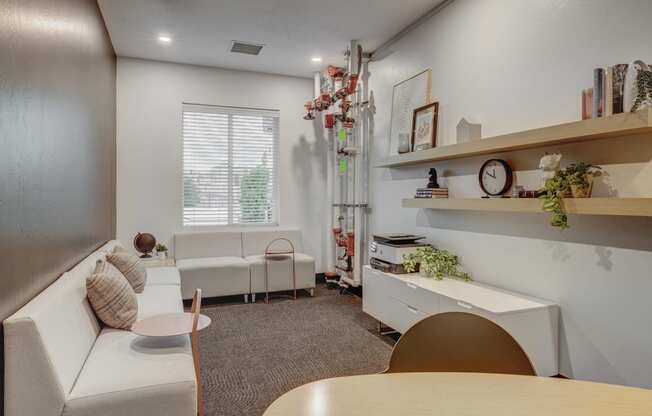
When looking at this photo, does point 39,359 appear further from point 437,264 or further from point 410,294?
point 437,264

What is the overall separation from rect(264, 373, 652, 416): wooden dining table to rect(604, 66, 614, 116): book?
4.95ft

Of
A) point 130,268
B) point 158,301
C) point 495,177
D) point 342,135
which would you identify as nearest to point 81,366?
point 158,301

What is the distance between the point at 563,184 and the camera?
7.39 feet

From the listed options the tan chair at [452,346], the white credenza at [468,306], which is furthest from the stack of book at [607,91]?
the tan chair at [452,346]

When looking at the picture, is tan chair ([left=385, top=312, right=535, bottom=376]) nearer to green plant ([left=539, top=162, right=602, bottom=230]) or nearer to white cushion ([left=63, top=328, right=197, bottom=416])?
white cushion ([left=63, top=328, right=197, bottom=416])

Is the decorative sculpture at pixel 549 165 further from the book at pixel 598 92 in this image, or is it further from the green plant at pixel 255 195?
the green plant at pixel 255 195

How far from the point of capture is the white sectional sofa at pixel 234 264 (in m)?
4.66

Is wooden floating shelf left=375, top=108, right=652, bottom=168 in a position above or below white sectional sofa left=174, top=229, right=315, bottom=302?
above

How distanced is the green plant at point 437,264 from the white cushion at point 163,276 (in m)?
2.25

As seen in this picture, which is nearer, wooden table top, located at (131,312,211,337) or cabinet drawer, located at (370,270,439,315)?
wooden table top, located at (131,312,211,337)

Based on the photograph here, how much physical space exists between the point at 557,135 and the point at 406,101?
1981mm

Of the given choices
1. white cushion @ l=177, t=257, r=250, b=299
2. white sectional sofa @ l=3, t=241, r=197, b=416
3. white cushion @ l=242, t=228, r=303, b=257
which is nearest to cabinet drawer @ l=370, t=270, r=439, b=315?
white sectional sofa @ l=3, t=241, r=197, b=416

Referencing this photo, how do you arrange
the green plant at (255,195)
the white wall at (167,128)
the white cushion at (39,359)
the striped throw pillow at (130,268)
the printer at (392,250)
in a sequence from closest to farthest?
the white cushion at (39,359), the striped throw pillow at (130,268), the printer at (392,250), the white wall at (167,128), the green plant at (255,195)

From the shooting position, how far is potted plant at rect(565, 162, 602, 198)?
7.20 feet
